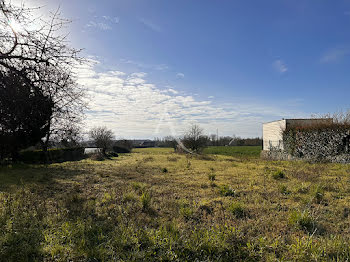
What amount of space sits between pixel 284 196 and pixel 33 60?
279 inches

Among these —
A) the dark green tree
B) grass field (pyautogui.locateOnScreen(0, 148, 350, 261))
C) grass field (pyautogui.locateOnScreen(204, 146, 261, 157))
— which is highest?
the dark green tree

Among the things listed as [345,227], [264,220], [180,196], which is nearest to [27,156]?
[180,196]

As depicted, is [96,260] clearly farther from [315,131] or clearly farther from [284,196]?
[315,131]

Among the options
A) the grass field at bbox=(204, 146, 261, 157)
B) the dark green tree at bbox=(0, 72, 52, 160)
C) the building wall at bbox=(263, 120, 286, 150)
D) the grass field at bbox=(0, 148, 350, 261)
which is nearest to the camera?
the grass field at bbox=(0, 148, 350, 261)

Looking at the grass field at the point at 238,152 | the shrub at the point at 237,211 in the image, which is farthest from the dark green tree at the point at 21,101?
the grass field at the point at 238,152

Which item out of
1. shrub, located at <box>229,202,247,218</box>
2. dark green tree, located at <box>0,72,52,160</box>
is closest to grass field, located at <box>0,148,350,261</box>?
shrub, located at <box>229,202,247,218</box>

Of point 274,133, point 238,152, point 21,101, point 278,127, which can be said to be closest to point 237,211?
point 21,101

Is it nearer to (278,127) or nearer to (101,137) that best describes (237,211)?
(278,127)

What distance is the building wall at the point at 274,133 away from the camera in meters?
19.7

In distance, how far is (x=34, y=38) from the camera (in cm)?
417

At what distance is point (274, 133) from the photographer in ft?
73.5

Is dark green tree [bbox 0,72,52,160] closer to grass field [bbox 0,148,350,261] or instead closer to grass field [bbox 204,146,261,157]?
grass field [bbox 0,148,350,261]

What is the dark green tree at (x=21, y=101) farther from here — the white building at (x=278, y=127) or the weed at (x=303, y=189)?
the white building at (x=278, y=127)

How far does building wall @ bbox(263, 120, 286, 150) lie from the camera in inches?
777
